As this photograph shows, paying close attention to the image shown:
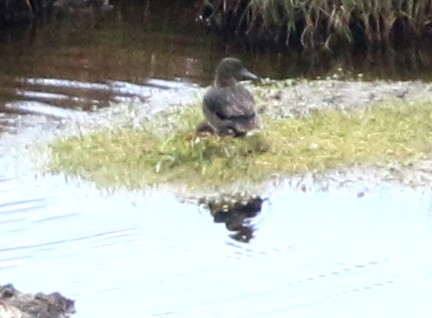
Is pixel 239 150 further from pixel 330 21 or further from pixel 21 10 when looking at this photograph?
pixel 21 10

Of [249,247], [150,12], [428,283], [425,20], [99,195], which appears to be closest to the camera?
[428,283]

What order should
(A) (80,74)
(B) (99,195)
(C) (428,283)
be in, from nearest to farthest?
(C) (428,283) < (B) (99,195) < (A) (80,74)

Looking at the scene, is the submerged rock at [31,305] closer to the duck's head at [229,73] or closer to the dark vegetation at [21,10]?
the duck's head at [229,73]

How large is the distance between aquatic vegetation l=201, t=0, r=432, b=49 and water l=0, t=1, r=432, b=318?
3.57 metres

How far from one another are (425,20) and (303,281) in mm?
7447

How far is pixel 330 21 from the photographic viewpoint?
48.7 ft

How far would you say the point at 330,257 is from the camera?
345 inches

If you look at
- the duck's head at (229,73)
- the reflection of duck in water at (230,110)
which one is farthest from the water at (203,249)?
the duck's head at (229,73)

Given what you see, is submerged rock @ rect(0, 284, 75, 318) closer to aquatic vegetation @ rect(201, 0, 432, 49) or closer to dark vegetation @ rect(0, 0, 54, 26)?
aquatic vegetation @ rect(201, 0, 432, 49)

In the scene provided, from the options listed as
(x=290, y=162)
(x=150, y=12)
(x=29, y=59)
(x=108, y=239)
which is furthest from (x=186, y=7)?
(x=108, y=239)

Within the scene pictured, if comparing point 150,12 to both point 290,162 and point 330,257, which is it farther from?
point 330,257

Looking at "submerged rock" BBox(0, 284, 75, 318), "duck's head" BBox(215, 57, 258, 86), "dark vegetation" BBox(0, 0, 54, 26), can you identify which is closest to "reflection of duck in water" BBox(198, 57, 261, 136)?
"duck's head" BBox(215, 57, 258, 86)

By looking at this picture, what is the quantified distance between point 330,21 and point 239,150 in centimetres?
436

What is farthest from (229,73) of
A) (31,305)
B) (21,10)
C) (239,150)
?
(21,10)
